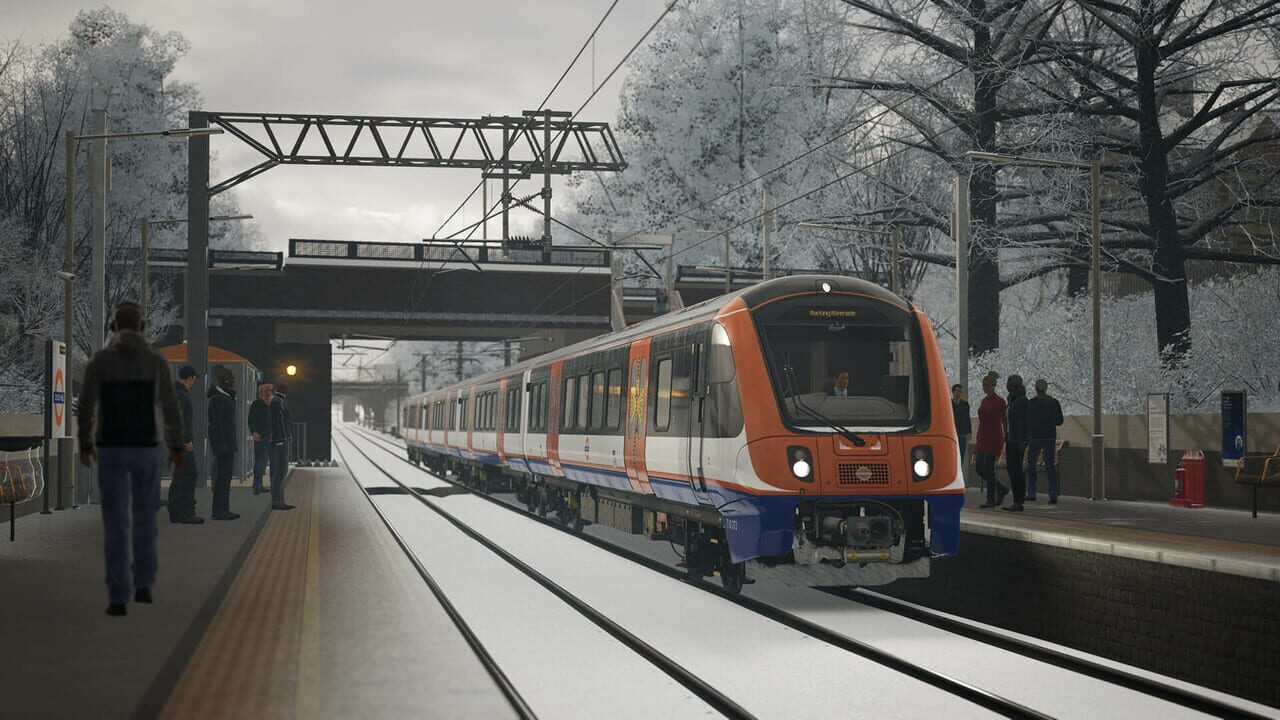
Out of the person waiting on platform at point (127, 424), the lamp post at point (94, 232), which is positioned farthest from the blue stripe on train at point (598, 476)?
the person waiting on platform at point (127, 424)

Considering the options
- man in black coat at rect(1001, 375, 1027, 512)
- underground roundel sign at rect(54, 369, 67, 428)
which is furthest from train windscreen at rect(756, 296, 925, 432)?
underground roundel sign at rect(54, 369, 67, 428)

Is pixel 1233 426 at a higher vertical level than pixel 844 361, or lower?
lower

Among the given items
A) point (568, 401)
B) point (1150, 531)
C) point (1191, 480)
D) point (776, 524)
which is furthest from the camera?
point (568, 401)

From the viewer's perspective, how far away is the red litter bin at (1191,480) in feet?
62.4

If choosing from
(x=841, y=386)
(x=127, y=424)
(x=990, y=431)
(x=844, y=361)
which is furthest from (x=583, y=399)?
(x=127, y=424)

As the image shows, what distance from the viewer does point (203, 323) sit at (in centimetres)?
2414

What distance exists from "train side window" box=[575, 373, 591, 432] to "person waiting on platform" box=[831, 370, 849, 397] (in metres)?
7.09

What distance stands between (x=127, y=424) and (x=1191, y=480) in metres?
15.4

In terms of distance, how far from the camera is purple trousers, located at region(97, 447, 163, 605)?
7.25 metres

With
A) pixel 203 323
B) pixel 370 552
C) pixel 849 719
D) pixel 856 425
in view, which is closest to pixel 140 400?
pixel 849 719

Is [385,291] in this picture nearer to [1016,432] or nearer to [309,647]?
[1016,432]

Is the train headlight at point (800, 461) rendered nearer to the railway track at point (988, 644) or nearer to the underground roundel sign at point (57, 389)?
the railway track at point (988, 644)

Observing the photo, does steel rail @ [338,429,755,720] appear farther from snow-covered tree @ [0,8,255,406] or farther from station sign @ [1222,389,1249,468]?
snow-covered tree @ [0,8,255,406]

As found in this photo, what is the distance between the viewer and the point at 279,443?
20.5m
